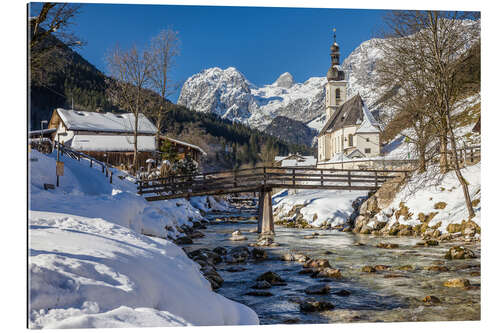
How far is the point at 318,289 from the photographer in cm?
733

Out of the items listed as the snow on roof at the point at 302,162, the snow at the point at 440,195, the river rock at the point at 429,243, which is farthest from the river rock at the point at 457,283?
the snow on roof at the point at 302,162

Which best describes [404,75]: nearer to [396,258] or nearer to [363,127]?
[396,258]

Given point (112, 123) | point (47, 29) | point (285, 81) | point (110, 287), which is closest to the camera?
point (110, 287)

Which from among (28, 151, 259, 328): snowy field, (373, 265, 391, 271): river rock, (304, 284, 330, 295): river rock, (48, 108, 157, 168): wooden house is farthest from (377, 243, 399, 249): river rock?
(48, 108, 157, 168): wooden house

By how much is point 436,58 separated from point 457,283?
5.43 meters

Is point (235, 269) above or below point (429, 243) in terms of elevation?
below

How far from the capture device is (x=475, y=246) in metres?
8.44

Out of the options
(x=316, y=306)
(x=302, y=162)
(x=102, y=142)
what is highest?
(x=102, y=142)

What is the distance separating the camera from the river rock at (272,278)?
8.05 metres

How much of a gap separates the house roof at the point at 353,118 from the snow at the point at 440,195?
22.7 metres

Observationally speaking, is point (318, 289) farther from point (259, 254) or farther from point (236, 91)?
point (236, 91)

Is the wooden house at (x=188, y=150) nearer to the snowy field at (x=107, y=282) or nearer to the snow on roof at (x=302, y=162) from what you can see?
the snow on roof at (x=302, y=162)

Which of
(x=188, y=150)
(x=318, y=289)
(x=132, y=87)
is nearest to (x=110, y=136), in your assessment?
(x=132, y=87)
